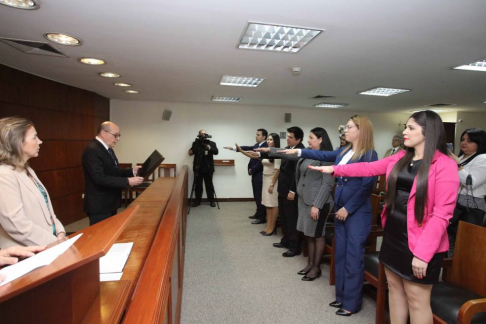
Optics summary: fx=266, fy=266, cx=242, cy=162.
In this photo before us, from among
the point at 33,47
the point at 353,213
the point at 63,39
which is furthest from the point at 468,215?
the point at 33,47

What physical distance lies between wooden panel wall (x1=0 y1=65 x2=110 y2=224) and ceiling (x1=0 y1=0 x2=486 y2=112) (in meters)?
0.24

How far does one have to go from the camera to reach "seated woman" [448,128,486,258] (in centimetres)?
233

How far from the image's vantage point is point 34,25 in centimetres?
213

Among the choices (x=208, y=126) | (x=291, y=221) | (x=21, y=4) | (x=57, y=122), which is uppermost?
(x=21, y=4)

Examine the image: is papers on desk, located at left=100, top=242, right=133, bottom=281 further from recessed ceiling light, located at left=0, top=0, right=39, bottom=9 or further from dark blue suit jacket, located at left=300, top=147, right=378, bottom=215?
recessed ceiling light, located at left=0, top=0, right=39, bottom=9

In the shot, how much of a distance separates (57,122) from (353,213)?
4.49m

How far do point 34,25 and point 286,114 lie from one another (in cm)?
534

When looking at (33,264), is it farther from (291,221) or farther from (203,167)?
(203,167)

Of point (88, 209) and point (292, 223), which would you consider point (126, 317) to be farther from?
point (292, 223)

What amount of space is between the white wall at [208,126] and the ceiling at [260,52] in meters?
1.79

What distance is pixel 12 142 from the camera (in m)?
1.37

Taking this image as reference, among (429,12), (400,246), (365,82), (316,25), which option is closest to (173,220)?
(400,246)

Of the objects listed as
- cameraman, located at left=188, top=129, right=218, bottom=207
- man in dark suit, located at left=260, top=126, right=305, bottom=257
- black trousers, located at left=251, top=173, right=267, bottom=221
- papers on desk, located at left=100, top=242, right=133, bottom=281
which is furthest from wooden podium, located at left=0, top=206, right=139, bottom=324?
cameraman, located at left=188, top=129, right=218, bottom=207

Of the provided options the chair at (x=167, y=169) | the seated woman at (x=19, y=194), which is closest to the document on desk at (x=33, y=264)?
the seated woman at (x=19, y=194)
